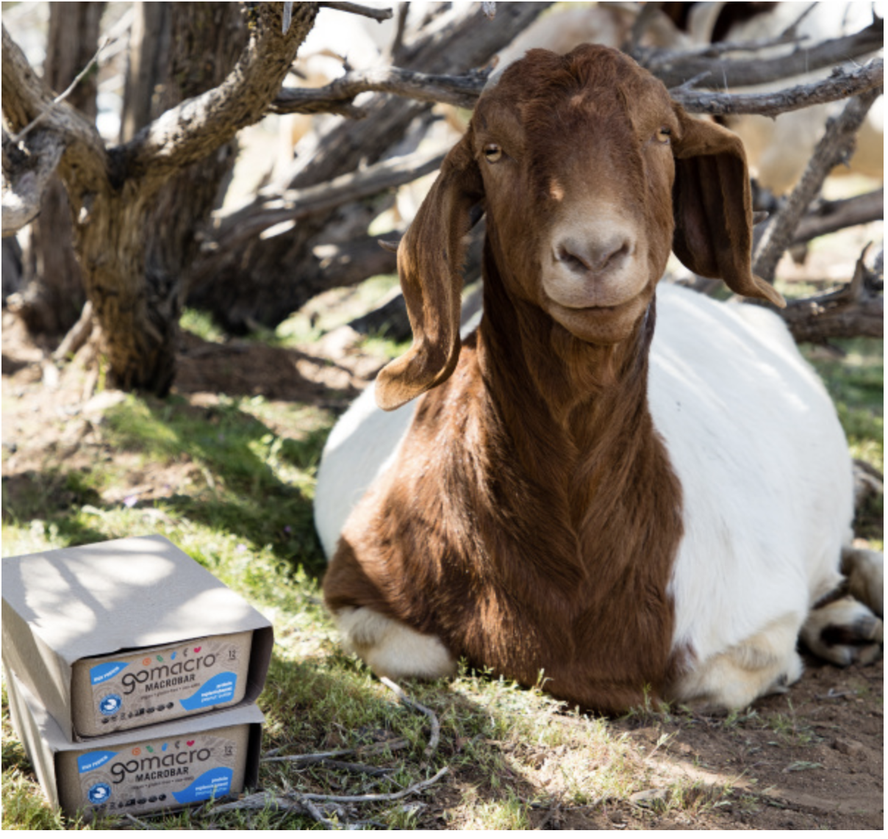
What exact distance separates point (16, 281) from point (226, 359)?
1.49 meters

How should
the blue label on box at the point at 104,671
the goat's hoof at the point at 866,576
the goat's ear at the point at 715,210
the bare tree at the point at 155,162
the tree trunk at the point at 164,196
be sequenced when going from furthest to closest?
the tree trunk at the point at 164,196 → the goat's hoof at the point at 866,576 → the bare tree at the point at 155,162 → the goat's ear at the point at 715,210 → the blue label on box at the point at 104,671

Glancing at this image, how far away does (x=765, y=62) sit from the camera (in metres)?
5.40

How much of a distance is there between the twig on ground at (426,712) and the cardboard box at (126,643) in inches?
19.3

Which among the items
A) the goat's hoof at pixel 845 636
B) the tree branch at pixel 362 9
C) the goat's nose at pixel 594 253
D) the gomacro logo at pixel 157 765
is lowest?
the goat's hoof at pixel 845 636

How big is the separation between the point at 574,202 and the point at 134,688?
4.79ft

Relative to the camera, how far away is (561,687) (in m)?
3.01

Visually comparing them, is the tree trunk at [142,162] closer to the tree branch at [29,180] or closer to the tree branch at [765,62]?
the tree branch at [29,180]

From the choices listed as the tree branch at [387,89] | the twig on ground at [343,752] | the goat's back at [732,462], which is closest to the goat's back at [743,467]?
the goat's back at [732,462]

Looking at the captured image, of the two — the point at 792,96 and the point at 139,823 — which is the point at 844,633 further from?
the point at 139,823

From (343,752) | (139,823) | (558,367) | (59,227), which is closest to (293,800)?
(343,752)

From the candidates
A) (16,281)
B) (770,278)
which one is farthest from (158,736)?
(16,281)

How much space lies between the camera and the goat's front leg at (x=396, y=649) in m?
3.13

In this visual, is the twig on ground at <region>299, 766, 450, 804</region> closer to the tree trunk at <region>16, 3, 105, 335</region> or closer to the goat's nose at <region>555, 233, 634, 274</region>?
the goat's nose at <region>555, 233, 634, 274</region>

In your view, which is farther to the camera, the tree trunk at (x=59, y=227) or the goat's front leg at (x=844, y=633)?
the tree trunk at (x=59, y=227)
